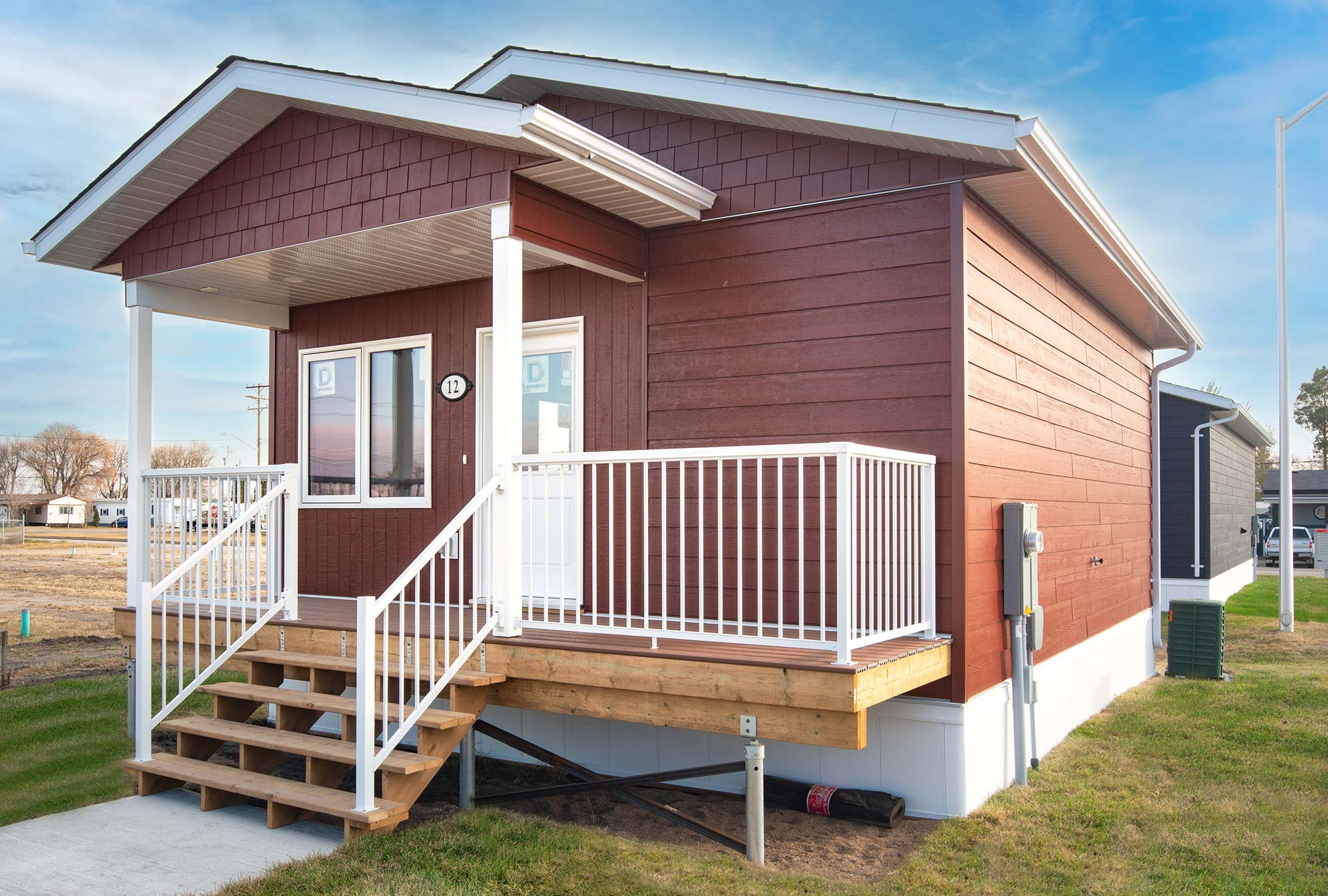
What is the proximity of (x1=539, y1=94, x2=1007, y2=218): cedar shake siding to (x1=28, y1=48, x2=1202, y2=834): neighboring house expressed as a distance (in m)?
0.02

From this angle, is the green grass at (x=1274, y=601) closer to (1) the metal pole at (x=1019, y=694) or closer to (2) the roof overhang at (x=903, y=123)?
(2) the roof overhang at (x=903, y=123)

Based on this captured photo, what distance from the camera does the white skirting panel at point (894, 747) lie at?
4879mm

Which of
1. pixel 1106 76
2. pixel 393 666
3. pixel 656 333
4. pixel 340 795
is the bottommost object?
pixel 340 795

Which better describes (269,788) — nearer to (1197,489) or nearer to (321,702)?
(321,702)

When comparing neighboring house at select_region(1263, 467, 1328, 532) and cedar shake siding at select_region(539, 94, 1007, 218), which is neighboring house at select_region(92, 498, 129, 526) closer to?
neighboring house at select_region(1263, 467, 1328, 532)

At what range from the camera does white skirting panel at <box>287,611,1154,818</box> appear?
192 inches

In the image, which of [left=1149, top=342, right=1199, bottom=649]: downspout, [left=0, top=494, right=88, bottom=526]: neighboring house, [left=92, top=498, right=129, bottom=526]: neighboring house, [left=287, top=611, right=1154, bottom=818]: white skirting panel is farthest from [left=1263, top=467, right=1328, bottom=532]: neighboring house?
[left=0, top=494, right=88, bottom=526]: neighboring house

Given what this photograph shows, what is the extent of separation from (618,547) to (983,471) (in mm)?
2201

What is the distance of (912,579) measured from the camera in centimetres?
492

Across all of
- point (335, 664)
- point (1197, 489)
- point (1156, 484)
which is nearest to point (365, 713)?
point (335, 664)

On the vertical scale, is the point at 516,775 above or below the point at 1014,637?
below

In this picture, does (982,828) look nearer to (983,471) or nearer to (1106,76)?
(983,471)

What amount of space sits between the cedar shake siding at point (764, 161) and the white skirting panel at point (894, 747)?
8.98ft

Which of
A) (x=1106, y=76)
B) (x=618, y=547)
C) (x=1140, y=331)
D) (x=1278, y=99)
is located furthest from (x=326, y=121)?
Answer: (x=1278, y=99)
